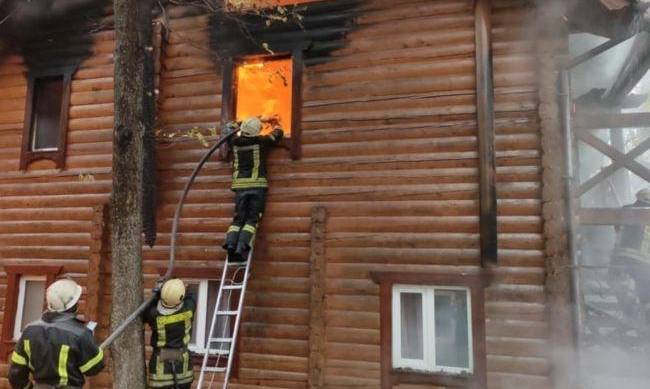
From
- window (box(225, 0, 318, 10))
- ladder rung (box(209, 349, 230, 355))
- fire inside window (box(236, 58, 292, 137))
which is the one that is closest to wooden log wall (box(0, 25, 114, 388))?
fire inside window (box(236, 58, 292, 137))

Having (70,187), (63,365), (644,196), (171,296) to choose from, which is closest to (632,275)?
(644,196)

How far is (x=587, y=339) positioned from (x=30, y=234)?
890 centimetres

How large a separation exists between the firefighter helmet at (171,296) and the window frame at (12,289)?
3.47 metres

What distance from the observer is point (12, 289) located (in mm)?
7879

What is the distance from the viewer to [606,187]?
1130 cm

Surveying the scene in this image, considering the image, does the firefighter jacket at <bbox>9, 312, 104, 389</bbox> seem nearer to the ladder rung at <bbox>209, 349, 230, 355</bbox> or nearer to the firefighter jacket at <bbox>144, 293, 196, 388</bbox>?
the firefighter jacket at <bbox>144, 293, 196, 388</bbox>

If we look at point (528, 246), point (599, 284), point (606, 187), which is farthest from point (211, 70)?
point (606, 187)

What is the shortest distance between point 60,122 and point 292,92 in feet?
13.7

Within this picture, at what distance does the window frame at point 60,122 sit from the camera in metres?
8.05

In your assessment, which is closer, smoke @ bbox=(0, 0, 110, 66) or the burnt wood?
the burnt wood

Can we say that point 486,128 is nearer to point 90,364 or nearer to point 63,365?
point 90,364

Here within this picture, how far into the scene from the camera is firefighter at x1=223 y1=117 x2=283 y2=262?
657cm

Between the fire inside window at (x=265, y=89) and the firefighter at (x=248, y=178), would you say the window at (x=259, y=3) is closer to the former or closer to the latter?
the fire inside window at (x=265, y=89)

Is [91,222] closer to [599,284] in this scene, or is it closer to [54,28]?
[54,28]
